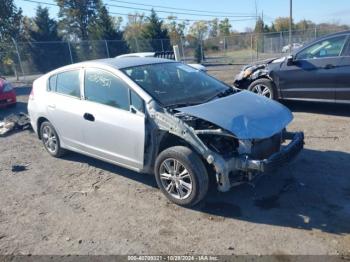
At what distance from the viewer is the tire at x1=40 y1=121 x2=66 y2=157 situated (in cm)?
625

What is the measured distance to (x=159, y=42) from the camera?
31.0 meters

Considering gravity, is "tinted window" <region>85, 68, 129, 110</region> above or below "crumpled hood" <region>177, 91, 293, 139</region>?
above

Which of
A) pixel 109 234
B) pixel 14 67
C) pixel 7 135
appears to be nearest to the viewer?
pixel 109 234

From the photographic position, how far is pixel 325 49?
7629 mm

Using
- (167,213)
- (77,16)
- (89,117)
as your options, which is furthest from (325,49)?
(77,16)

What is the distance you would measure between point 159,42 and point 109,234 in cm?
2834

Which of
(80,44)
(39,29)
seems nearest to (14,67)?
(80,44)

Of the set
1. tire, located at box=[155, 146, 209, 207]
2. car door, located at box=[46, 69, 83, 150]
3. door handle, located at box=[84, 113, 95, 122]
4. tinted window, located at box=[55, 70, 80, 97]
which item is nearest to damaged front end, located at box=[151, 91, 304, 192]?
tire, located at box=[155, 146, 209, 207]

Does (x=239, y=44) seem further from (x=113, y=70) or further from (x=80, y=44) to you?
(x=113, y=70)

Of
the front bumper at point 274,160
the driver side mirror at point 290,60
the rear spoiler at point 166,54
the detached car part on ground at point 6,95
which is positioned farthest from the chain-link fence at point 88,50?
the front bumper at point 274,160

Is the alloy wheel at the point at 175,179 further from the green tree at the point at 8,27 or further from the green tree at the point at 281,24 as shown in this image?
the green tree at the point at 281,24

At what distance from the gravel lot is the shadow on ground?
0.01m

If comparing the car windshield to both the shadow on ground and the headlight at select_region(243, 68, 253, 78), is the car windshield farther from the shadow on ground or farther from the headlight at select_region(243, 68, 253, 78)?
the headlight at select_region(243, 68, 253, 78)

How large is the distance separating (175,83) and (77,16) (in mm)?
49690
